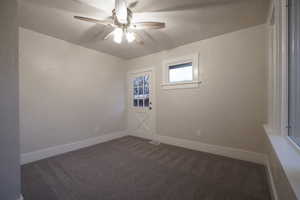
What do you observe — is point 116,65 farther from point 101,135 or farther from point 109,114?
point 101,135

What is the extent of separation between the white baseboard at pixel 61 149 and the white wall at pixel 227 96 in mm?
1883

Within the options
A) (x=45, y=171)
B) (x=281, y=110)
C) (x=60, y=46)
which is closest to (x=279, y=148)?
(x=281, y=110)

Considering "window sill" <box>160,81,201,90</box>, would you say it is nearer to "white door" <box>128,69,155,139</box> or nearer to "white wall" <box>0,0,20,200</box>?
"white door" <box>128,69,155,139</box>

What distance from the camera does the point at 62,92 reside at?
114 inches

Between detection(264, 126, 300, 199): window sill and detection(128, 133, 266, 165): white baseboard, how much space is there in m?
1.17

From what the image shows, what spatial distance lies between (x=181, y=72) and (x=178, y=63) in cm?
24


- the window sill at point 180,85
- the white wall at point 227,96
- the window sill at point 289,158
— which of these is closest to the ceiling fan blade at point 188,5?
the white wall at point 227,96

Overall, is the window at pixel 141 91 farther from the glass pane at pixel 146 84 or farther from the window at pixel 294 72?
the window at pixel 294 72

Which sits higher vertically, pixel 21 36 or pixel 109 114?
pixel 21 36

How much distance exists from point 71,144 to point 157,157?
6.66 feet

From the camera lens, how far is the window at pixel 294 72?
1107mm

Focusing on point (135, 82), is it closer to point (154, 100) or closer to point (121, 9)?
point (154, 100)

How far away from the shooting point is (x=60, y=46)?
112 inches

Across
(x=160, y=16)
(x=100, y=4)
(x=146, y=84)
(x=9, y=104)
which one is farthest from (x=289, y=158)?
(x=146, y=84)
